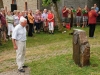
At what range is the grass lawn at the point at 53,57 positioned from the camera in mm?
9156

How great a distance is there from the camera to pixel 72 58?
10.6 meters

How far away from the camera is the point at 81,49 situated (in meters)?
9.45

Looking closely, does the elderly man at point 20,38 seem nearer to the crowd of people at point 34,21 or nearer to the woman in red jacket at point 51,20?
the crowd of people at point 34,21

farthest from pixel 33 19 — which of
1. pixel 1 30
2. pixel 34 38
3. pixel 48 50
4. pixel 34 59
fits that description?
pixel 34 59

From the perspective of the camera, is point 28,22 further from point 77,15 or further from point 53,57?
point 53,57

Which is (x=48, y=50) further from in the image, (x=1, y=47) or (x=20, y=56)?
(x=20, y=56)

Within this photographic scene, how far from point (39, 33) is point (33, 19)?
1.60 m

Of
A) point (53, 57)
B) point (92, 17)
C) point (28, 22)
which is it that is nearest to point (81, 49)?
point (53, 57)

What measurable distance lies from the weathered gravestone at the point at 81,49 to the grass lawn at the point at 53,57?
0.22 metres

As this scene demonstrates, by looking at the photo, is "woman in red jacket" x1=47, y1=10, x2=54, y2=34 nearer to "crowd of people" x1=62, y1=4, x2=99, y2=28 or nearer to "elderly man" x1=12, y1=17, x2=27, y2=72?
"crowd of people" x1=62, y1=4, x2=99, y2=28

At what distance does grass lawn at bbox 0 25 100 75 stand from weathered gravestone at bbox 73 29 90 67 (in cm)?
22

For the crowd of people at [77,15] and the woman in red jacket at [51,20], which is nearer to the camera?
the woman in red jacket at [51,20]

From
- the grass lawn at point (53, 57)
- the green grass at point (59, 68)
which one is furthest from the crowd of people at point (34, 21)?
the grass lawn at point (53, 57)

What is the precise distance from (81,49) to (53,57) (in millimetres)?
2029
